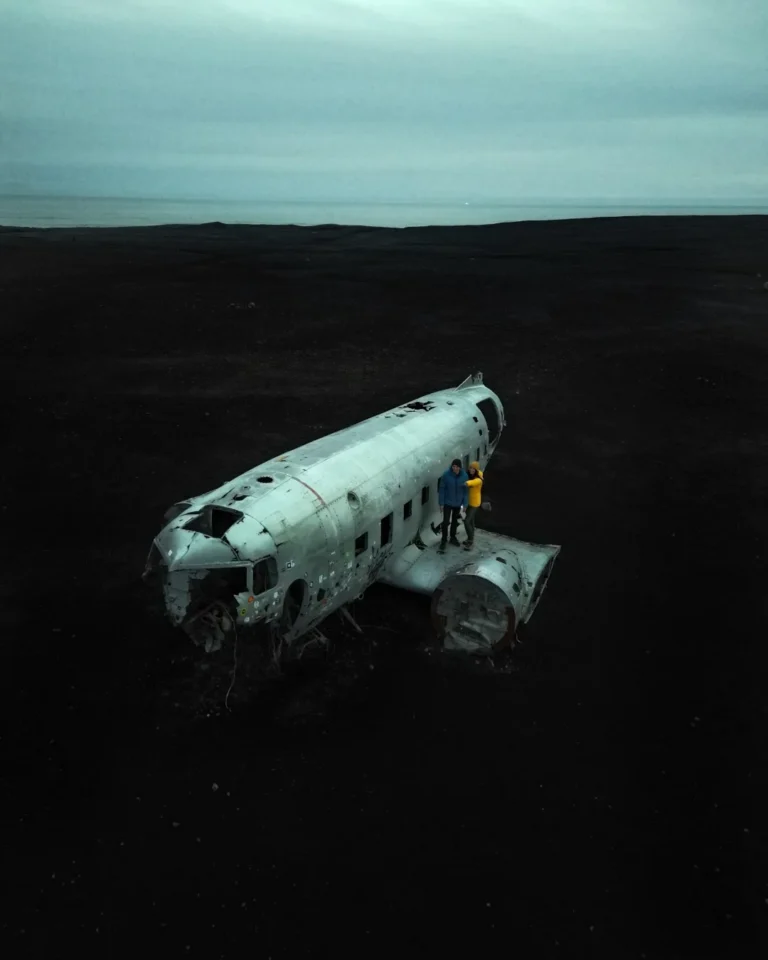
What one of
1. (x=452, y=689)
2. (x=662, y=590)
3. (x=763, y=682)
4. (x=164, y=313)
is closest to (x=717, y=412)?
(x=662, y=590)

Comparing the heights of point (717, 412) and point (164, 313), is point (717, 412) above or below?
below

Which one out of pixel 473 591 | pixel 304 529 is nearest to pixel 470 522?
pixel 473 591

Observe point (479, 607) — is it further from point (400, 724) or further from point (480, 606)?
point (400, 724)

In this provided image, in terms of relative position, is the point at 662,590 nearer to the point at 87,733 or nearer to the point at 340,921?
the point at 340,921

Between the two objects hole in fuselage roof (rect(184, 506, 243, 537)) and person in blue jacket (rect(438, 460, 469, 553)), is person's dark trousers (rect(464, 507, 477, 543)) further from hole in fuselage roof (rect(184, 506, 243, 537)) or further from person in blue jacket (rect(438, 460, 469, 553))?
hole in fuselage roof (rect(184, 506, 243, 537))

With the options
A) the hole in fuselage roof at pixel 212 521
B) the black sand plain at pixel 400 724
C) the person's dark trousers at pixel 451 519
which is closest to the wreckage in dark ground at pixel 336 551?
the hole in fuselage roof at pixel 212 521

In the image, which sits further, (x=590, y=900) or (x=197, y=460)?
(x=197, y=460)
